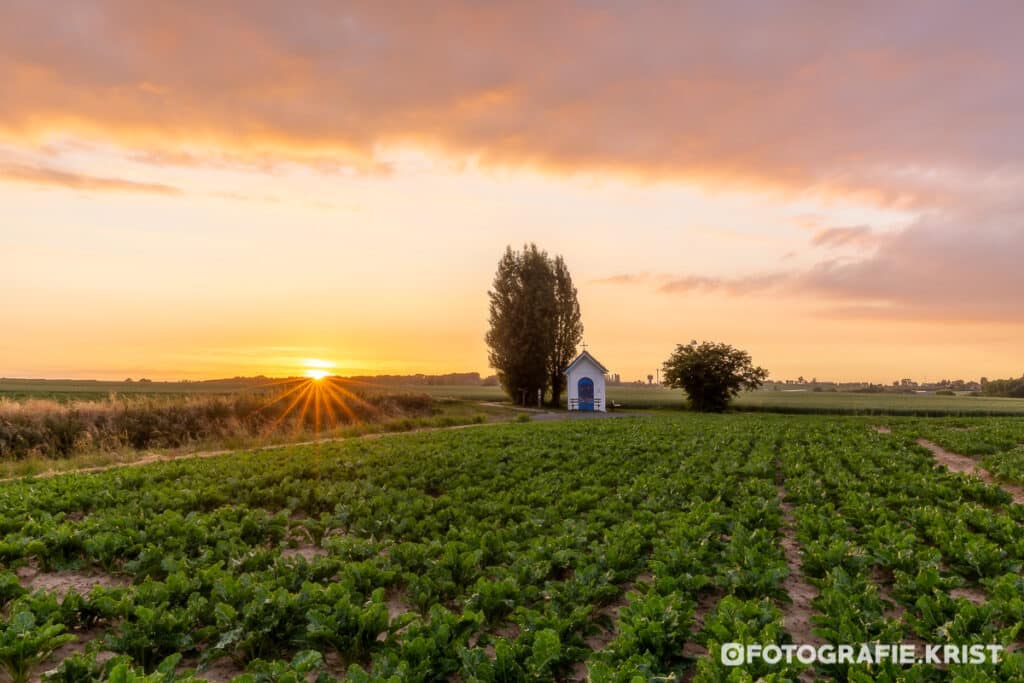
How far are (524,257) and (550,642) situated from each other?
60816 mm

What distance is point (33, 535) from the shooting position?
860 centimetres

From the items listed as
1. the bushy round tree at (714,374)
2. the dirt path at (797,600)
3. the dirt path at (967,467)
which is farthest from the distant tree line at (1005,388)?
the dirt path at (797,600)

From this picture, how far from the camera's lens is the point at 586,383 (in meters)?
56.2

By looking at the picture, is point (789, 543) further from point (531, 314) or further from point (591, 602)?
point (531, 314)

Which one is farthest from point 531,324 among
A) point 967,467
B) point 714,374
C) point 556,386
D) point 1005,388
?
point 1005,388

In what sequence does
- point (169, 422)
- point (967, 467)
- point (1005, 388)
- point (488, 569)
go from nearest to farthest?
point (488, 569) < point (967, 467) < point (169, 422) < point (1005, 388)

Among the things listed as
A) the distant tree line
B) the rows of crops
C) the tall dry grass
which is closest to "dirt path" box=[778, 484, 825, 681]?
the rows of crops

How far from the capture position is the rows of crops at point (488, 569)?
5.03m

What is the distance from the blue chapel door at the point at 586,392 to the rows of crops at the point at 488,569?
134 ft

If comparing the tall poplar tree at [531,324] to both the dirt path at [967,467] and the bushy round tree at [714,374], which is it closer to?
the bushy round tree at [714,374]

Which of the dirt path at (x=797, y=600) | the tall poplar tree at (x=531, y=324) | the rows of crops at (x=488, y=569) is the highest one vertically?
the tall poplar tree at (x=531, y=324)

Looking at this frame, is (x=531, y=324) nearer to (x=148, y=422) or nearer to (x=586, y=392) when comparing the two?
(x=586, y=392)

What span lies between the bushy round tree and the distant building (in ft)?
34.1

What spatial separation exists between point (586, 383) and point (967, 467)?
3961cm
